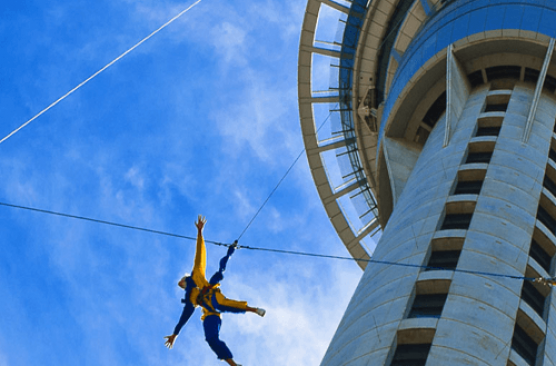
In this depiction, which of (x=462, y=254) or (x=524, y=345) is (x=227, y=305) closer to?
(x=462, y=254)

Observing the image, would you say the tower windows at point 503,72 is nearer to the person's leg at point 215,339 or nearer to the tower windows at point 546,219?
the tower windows at point 546,219

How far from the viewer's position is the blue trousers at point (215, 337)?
23328 mm

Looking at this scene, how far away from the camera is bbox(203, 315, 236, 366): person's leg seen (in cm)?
2328

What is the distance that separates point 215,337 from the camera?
2395 cm

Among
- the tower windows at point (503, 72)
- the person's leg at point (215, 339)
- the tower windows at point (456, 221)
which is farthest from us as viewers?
the tower windows at point (503, 72)

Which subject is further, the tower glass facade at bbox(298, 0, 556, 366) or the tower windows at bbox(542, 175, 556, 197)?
the tower windows at bbox(542, 175, 556, 197)

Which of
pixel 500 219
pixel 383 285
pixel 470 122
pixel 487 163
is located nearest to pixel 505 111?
pixel 470 122

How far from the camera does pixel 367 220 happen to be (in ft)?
169

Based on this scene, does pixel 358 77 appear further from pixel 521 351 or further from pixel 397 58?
pixel 521 351

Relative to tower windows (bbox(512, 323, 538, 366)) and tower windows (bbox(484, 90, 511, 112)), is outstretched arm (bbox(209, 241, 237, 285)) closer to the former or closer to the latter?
tower windows (bbox(512, 323, 538, 366))

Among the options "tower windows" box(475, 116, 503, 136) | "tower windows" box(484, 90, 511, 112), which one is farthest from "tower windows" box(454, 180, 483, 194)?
"tower windows" box(484, 90, 511, 112)

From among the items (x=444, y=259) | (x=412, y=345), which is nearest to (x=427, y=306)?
(x=412, y=345)

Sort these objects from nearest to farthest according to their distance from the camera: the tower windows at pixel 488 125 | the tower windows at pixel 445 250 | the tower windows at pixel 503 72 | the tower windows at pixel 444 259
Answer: the tower windows at pixel 444 259, the tower windows at pixel 445 250, the tower windows at pixel 488 125, the tower windows at pixel 503 72

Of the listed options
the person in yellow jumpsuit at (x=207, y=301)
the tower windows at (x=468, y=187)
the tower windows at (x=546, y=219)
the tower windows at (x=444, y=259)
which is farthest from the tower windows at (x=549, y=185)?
the person in yellow jumpsuit at (x=207, y=301)
